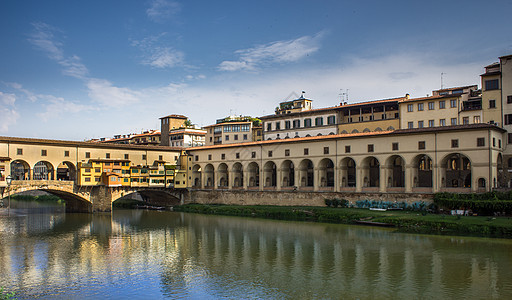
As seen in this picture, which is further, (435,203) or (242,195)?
(242,195)

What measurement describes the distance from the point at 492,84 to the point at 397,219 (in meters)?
18.3

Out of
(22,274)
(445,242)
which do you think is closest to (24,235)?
(22,274)

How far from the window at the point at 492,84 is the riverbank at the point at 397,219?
1534 cm

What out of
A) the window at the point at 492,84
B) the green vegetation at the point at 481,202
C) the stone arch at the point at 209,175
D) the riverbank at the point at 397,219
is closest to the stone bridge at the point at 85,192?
the stone arch at the point at 209,175

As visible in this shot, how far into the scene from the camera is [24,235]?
35.4 meters

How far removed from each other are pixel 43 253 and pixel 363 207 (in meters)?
30.0

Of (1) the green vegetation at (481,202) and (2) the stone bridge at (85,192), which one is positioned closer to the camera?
(1) the green vegetation at (481,202)

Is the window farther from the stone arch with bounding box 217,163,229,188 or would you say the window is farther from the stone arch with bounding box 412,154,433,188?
the stone arch with bounding box 217,163,229,188

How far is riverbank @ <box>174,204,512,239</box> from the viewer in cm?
3244

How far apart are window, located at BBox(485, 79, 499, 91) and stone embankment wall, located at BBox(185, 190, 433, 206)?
1324 centimetres

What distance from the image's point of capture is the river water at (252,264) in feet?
64.0

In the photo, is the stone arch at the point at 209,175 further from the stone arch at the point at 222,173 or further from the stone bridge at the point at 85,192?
the stone bridge at the point at 85,192

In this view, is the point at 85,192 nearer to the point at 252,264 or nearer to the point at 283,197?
the point at 283,197

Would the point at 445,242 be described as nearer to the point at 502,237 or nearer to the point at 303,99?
the point at 502,237
